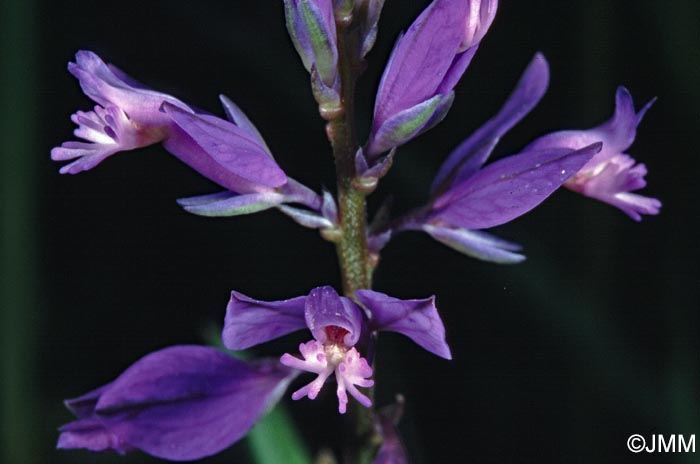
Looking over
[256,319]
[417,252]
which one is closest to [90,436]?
[256,319]

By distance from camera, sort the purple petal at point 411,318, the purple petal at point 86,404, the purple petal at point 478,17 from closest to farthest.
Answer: the purple petal at point 411,318 < the purple petal at point 478,17 < the purple petal at point 86,404

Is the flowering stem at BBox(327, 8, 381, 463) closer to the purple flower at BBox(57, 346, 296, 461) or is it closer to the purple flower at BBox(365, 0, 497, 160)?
the purple flower at BBox(365, 0, 497, 160)

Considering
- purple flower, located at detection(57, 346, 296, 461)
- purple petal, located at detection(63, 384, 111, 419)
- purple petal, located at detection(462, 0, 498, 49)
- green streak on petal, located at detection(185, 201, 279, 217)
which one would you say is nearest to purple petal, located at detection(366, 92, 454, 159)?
purple petal, located at detection(462, 0, 498, 49)

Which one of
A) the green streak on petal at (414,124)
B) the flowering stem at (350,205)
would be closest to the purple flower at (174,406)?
the flowering stem at (350,205)

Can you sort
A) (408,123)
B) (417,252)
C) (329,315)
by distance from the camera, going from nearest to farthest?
(329,315), (408,123), (417,252)

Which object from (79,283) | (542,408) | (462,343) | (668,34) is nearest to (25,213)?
(79,283)

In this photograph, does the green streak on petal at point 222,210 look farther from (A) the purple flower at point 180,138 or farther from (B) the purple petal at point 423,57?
(B) the purple petal at point 423,57

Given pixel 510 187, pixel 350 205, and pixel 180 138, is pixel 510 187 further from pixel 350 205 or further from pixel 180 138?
pixel 180 138
